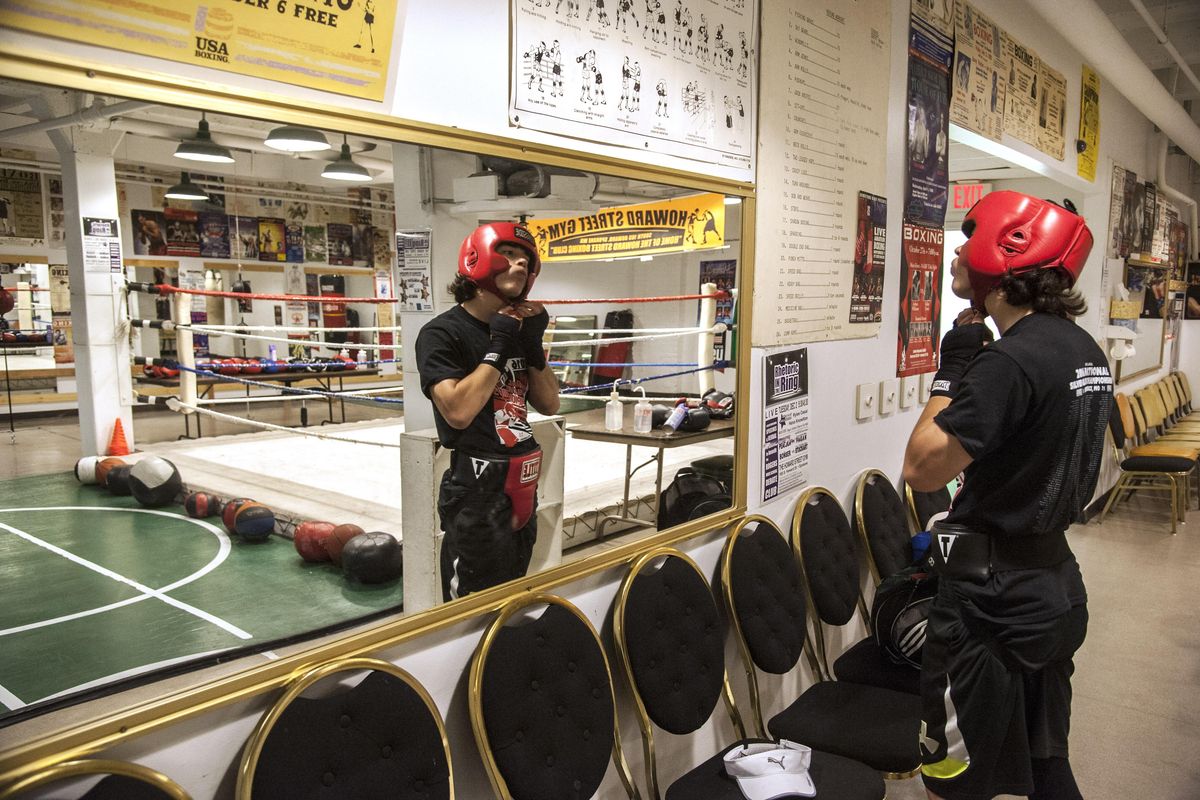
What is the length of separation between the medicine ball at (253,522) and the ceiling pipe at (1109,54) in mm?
4640

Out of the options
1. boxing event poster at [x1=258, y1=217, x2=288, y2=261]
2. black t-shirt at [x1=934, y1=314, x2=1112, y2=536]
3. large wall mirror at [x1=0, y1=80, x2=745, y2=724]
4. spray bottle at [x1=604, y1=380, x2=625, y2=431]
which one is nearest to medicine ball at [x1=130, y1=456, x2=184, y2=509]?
large wall mirror at [x1=0, y1=80, x2=745, y2=724]

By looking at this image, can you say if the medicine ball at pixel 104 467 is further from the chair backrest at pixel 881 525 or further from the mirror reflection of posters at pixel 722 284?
the chair backrest at pixel 881 525

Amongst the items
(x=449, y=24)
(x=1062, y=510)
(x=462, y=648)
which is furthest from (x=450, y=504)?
(x=1062, y=510)

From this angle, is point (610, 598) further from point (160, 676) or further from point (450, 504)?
point (160, 676)

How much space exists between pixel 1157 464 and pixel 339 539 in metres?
6.22

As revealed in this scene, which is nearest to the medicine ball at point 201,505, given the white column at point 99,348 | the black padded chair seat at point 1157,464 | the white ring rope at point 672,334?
the white column at point 99,348

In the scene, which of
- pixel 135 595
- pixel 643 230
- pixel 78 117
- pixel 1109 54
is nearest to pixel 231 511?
pixel 135 595

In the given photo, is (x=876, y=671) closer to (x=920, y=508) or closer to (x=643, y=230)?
(x=920, y=508)

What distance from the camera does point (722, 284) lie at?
2398 millimetres

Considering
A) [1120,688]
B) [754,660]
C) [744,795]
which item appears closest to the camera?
[744,795]

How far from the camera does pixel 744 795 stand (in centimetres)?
182

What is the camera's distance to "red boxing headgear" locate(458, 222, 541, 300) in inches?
63.8

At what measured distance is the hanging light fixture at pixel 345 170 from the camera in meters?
1.50

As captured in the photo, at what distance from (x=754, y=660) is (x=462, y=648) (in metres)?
1.06
